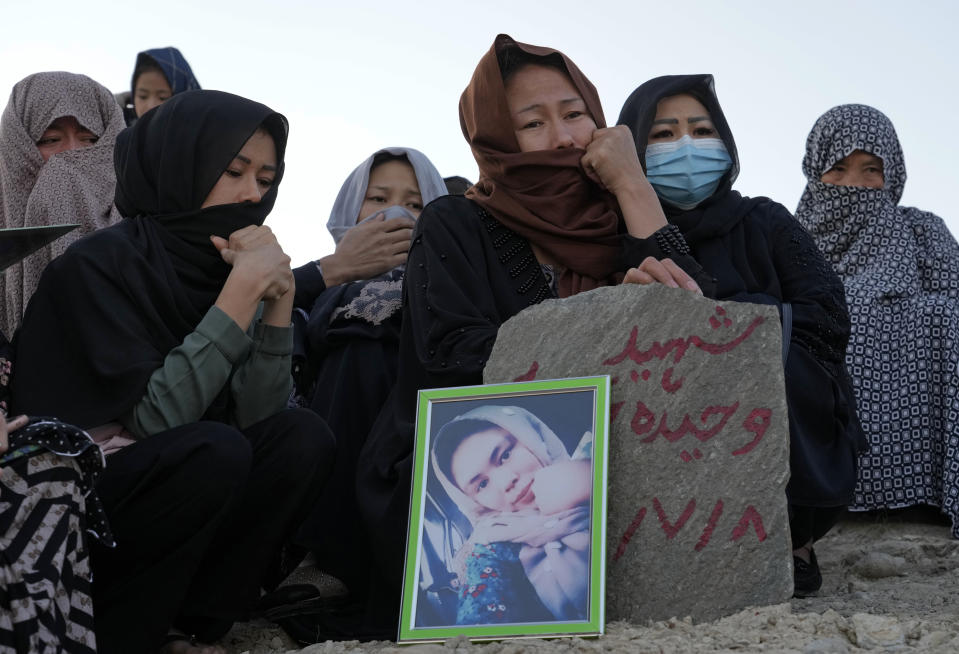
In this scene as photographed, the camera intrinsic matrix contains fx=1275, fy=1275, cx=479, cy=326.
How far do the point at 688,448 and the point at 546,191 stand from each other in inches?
42.6

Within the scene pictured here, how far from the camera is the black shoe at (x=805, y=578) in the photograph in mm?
3535

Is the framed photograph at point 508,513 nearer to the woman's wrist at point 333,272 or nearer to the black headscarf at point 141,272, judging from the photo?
the black headscarf at point 141,272

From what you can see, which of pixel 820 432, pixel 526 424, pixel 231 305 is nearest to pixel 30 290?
pixel 231 305

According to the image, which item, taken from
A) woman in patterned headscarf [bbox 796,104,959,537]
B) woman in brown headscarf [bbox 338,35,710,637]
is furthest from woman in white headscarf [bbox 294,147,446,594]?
woman in patterned headscarf [bbox 796,104,959,537]

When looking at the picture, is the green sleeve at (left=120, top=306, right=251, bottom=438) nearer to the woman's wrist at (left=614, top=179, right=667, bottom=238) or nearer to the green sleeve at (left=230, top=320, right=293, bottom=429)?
the green sleeve at (left=230, top=320, right=293, bottom=429)

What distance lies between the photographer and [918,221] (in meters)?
5.54

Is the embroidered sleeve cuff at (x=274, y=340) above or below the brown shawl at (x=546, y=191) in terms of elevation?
below

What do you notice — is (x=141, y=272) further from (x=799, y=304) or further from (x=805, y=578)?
(x=805, y=578)

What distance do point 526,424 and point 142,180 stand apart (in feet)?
4.36

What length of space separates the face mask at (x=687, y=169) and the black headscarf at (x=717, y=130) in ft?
0.08

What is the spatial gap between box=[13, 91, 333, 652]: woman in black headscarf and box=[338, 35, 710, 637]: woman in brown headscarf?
0.30 meters

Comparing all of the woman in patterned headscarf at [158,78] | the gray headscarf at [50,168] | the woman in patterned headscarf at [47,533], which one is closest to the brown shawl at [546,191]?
the woman in patterned headscarf at [47,533]

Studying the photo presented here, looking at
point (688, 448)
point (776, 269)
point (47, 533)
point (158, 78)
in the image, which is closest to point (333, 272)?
point (776, 269)

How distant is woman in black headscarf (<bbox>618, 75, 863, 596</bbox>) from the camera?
3.46 metres
